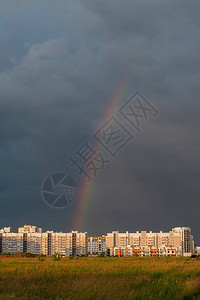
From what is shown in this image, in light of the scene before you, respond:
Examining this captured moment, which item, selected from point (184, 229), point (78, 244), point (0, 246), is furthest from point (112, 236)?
point (0, 246)

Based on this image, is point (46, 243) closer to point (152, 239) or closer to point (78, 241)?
point (78, 241)

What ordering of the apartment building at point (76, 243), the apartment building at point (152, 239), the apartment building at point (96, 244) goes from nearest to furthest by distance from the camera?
the apartment building at point (152, 239)
the apartment building at point (76, 243)
the apartment building at point (96, 244)

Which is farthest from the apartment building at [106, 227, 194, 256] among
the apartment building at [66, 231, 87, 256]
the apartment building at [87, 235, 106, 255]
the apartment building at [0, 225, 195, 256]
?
the apartment building at [66, 231, 87, 256]

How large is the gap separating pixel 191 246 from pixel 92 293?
183859 millimetres

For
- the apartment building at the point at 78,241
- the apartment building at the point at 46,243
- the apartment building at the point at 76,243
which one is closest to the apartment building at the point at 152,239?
the apartment building at the point at 78,241

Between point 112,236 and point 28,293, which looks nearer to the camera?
point 28,293

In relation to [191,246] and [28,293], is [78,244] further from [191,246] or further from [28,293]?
[28,293]

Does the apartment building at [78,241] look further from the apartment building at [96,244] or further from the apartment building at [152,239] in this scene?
the apartment building at [96,244]

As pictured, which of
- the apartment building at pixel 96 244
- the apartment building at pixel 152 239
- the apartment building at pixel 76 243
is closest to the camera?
the apartment building at pixel 152 239

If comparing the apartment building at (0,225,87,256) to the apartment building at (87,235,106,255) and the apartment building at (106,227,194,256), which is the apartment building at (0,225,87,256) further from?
the apartment building at (106,227,194,256)

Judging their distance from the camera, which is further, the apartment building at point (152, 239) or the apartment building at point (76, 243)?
the apartment building at point (76, 243)

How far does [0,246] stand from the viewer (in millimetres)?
181625

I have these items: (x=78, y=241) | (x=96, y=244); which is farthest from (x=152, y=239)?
(x=78, y=241)

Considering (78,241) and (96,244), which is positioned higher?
(78,241)
